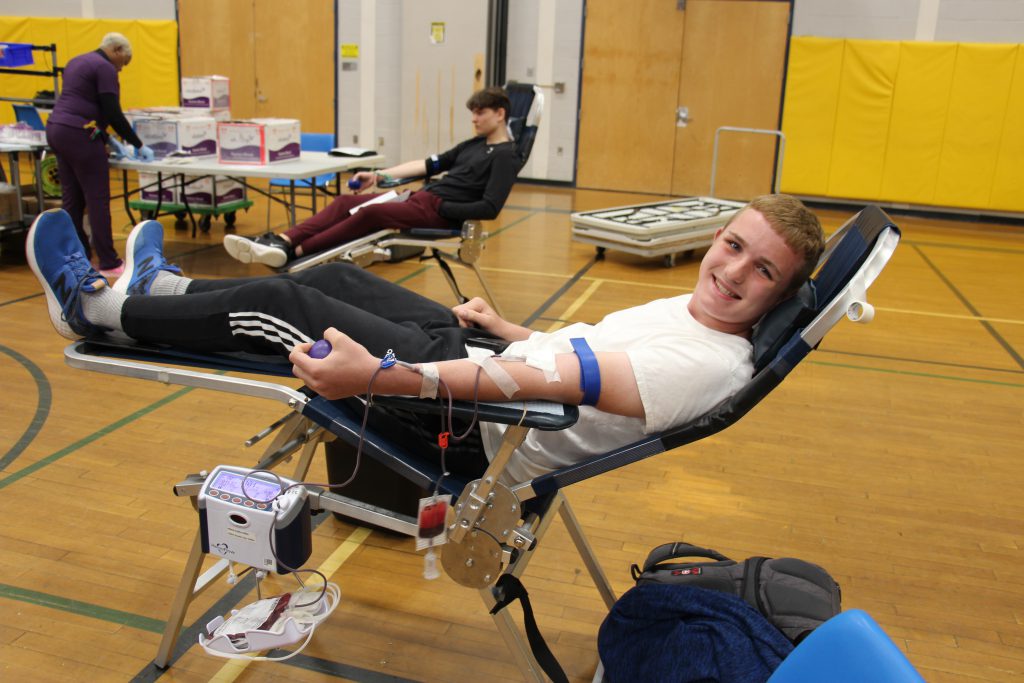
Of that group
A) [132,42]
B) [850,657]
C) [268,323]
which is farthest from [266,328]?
[132,42]

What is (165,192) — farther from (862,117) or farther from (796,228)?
(862,117)

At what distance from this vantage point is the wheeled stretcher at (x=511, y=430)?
4.98 ft

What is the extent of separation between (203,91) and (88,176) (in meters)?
2.12

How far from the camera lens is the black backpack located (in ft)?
5.85

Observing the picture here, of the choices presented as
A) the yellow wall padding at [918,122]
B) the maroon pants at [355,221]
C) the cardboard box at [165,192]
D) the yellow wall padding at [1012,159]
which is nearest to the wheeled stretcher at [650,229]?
the maroon pants at [355,221]

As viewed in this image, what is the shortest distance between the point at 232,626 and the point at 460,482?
1.67 feet

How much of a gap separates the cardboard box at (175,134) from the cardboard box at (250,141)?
189 mm

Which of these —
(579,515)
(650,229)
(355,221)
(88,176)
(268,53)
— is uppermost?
(268,53)

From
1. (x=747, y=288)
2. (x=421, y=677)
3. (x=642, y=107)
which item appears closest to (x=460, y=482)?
(x=421, y=677)

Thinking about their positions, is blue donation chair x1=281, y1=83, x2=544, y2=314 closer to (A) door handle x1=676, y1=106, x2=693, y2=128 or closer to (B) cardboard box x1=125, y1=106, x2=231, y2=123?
(B) cardboard box x1=125, y1=106, x2=231, y2=123

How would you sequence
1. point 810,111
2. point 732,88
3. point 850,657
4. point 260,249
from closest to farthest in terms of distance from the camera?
point 850,657 < point 260,249 < point 810,111 < point 732,88

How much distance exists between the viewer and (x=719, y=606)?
5.54ft

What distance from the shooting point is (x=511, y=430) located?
157cm

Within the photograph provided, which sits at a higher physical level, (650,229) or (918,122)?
(918,122)
